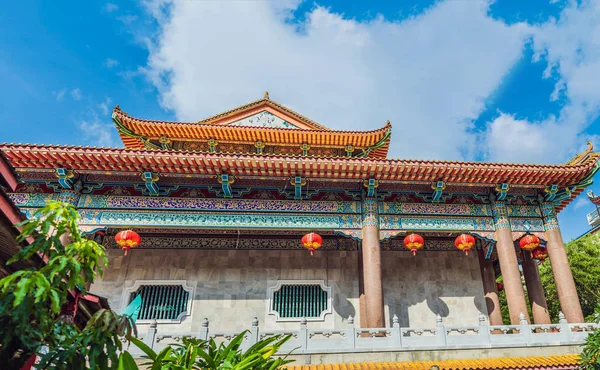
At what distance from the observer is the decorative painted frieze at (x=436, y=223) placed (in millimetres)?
10500

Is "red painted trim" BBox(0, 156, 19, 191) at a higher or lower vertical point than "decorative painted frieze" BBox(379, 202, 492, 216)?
lower

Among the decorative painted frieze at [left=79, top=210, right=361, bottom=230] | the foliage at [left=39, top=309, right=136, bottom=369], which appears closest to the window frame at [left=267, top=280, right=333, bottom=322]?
the decorative painted frieze at [left=79, top=210, right=361, bottom=230]

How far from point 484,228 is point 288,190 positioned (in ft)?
18.7

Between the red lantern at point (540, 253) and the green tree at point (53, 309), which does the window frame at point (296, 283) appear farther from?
the green tree at point (53, 309)

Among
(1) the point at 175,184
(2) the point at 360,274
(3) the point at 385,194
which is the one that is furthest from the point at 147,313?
(3) the point at 385,194

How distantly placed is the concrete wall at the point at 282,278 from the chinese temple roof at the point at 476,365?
3.16 metres

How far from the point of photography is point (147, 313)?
1075cm

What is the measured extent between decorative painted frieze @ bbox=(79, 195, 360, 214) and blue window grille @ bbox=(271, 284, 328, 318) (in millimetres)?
2594

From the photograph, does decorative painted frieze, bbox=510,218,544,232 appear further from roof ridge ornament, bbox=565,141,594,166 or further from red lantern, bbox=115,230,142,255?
red lantern, bbox=115,230,142,255

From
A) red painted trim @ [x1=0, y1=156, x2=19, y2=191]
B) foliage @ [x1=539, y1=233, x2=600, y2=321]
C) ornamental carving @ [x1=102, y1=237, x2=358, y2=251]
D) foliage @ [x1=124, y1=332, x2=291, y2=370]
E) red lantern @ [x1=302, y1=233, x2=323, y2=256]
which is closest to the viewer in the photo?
red painted trim @ [x1=0, y1=156, x2=19, y2=191]

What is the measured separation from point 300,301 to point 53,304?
360 inches

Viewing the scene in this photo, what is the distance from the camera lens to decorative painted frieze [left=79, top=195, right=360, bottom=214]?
10109 millimetres

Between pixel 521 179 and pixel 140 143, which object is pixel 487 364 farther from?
pixel 140 143

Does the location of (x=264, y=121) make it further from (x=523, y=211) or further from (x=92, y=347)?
(x=92, y=347)
